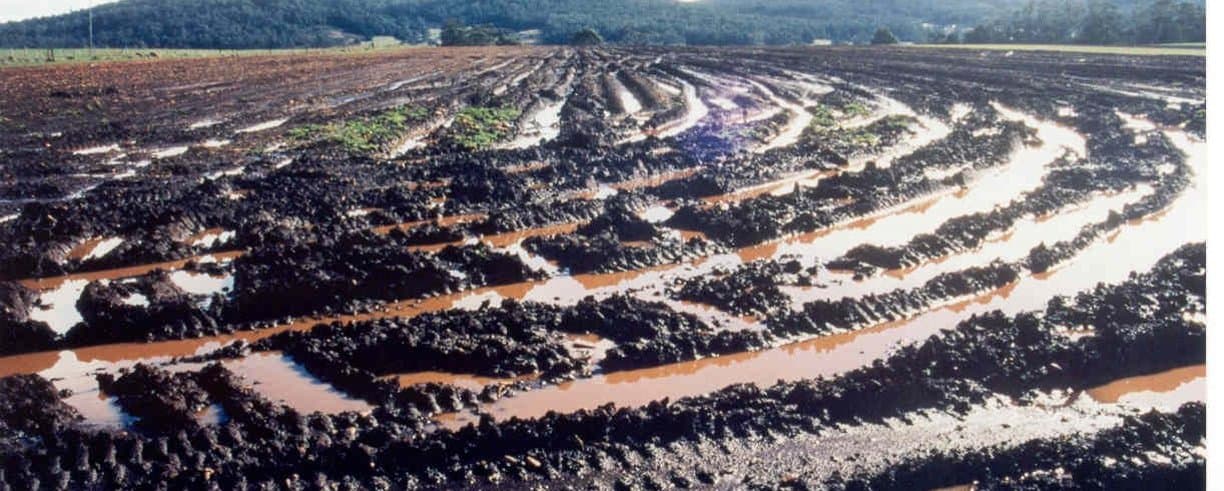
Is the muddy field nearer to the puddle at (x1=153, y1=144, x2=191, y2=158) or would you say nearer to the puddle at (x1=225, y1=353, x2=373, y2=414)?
the puddle at (x1=225, y1=353, x2=373, y2=414)

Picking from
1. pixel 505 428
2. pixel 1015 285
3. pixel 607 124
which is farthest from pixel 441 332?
pixel 607 124

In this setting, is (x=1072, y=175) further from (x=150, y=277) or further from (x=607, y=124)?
(x=150, y=277)

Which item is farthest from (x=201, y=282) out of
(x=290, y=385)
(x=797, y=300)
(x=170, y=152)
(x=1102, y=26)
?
(x=1102, y=26)

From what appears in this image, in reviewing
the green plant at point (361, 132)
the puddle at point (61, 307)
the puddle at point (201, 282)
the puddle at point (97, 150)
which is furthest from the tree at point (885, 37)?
the puddle at point (61, 307)

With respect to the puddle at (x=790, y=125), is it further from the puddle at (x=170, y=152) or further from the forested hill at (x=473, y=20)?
the forested hill at (x=473, y=20)

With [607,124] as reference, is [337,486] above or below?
below
